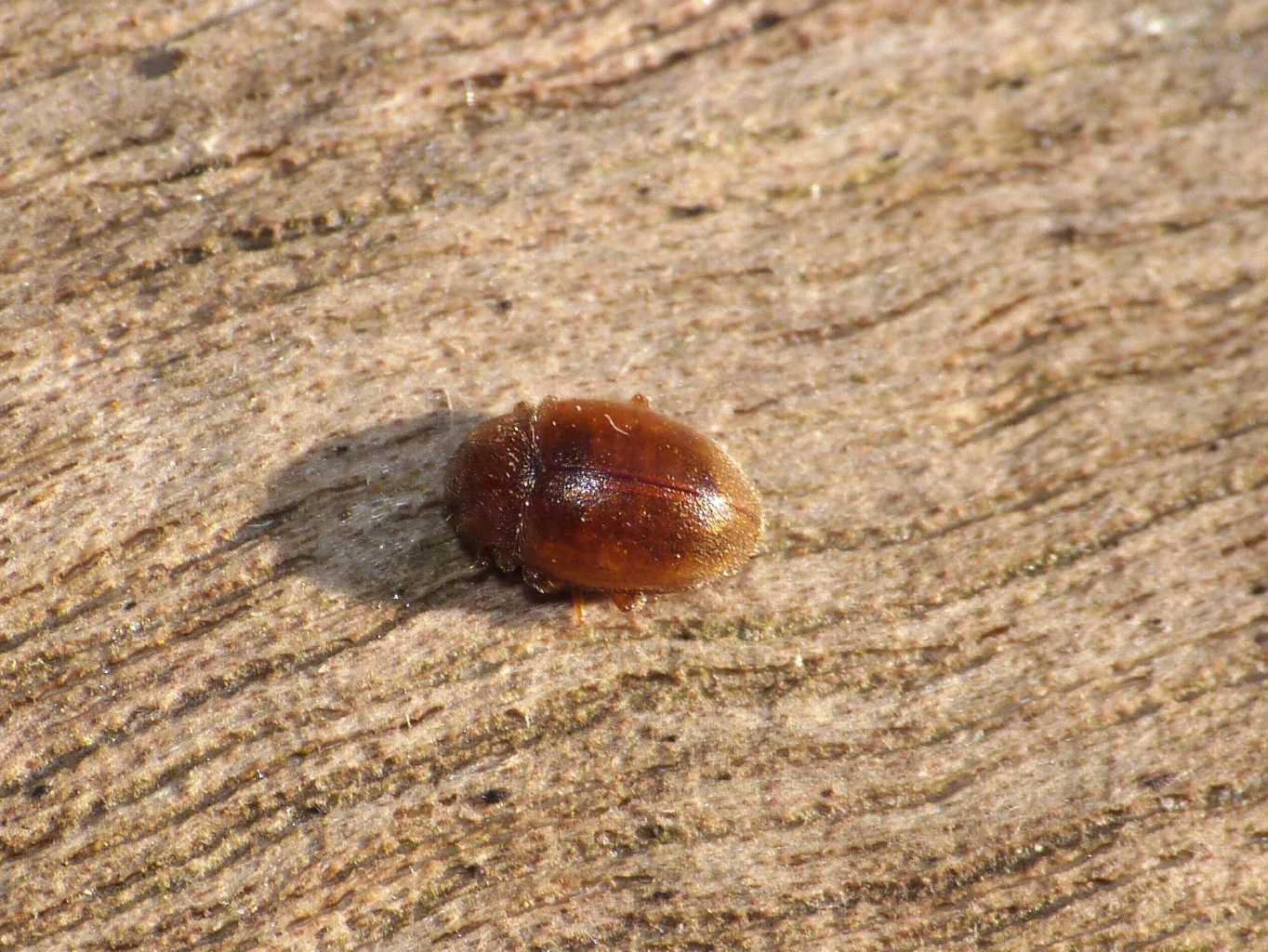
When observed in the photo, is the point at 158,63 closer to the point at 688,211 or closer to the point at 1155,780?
the point at 688,211

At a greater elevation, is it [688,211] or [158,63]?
[158,63]

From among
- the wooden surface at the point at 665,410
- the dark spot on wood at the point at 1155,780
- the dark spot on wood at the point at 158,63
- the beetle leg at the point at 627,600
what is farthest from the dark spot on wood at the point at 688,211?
the dark spot on wood at the point at 1155,780

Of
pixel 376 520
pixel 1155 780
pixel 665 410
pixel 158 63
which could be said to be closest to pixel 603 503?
pixel 665 410

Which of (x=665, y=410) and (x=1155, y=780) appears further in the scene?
(x=665, y=410)

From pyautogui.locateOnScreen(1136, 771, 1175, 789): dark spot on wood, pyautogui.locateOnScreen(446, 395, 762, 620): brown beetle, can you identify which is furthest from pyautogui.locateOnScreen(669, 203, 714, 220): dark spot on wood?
pyautogui.locateOnScreen(1136, 771, 1175, 789): dark spot on wood

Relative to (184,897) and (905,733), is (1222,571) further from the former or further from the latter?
(184,897)

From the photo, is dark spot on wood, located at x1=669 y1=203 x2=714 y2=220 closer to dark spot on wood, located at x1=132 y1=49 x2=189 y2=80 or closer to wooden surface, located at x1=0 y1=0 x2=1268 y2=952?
wooden surface, located at x1=0 y1=0 x2=1268 y2=952

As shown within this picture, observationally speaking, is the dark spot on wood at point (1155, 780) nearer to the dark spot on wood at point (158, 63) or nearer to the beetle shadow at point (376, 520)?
the beetle shadow at point (376, 520)
